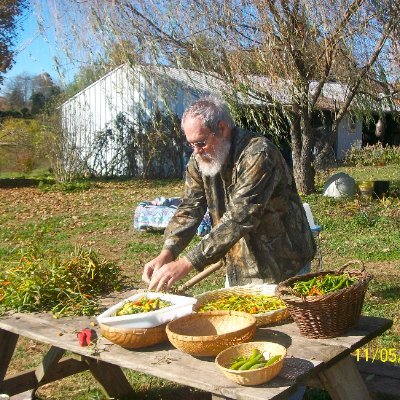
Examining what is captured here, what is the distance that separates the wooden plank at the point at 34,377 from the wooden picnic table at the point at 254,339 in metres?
1.08

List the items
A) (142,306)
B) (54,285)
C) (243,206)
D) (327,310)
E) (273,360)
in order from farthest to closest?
(54,285) < (243,206) < (142,306) < (327,310) < (273,360)

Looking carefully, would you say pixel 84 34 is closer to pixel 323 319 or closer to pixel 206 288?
pixel 206 288

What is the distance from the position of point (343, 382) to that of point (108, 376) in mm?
2019

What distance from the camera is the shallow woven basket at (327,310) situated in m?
2.72

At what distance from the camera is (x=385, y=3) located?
9156 mm

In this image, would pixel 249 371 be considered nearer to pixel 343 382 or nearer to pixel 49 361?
pixel 343 382

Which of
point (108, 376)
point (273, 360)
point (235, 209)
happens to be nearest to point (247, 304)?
point (235, 209)

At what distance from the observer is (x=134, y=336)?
2709mm

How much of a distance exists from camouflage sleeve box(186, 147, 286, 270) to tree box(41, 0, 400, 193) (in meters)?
5.75

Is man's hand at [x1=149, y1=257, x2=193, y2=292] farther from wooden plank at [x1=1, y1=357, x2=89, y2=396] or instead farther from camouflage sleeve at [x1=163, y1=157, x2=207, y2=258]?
wooden plank at [x1=1, y1=357, x2=89, y2=396]

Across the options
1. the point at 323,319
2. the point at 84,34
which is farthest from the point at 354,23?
the point at 323,319

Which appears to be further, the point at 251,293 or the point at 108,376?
the point at 108,376

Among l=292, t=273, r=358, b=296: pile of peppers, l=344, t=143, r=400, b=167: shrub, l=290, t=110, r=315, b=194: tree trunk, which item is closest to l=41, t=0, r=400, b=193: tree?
l=290, t=110, r=315, b=194: tree trunk

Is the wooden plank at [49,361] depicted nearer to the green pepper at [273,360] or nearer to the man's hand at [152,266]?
the man's hand at [152,266]
